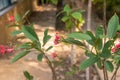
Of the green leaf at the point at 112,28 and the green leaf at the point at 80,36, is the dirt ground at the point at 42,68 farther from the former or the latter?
the green leaf at the point at 80,36

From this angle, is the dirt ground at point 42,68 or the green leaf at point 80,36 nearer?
the green leaf at point 80,36

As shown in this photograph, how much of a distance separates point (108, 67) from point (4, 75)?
10.8ft

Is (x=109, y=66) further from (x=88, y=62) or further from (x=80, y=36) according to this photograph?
(x=80, y=36)

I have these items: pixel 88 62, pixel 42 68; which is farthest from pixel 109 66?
pixel 42 68

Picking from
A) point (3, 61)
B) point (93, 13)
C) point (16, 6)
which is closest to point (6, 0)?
point (16, 6)

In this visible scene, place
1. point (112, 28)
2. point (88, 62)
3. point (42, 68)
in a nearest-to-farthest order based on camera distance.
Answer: point (88, 62)
point (112, 28)
point (42, 68)

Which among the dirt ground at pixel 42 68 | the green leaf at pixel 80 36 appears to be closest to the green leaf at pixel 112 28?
the green leaf at pixel 80 36

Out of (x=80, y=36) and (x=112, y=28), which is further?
(x=112, y=28)

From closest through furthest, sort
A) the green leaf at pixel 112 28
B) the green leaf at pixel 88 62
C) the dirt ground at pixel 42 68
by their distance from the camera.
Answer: the green leaf at pixel 88 62, the green leaf at pixel 112 28, the dirt ground at pixel 42 68

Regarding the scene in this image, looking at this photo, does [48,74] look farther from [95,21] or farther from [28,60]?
[95,21]

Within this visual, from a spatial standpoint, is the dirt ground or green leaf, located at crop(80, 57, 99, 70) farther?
the dirt ground

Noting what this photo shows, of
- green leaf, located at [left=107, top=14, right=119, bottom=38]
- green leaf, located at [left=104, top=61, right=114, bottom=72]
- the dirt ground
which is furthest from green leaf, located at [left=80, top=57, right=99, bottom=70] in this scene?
the dirt ground

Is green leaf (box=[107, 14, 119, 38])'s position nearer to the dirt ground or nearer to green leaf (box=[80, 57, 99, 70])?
green leaf (box=[80, 57, 99, 70])

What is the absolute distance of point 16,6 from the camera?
7711mm
